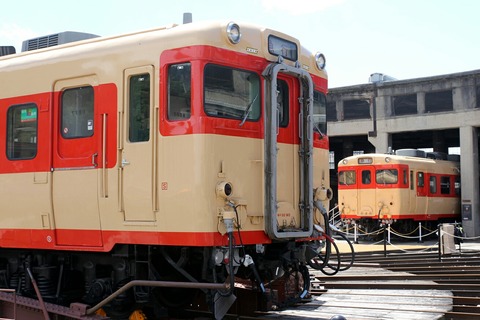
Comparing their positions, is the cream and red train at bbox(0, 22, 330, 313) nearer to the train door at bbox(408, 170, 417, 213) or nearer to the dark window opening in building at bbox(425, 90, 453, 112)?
the train door at bbox(408, 170, 417, 213)

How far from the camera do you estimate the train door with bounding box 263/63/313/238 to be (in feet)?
24.8

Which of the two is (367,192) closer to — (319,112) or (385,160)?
(385,160)

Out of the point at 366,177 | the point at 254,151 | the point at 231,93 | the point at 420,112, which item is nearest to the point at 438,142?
the point at 420,112

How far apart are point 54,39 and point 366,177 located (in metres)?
18.9

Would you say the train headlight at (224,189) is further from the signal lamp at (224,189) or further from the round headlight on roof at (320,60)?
the round headlight on roof at (320,60)

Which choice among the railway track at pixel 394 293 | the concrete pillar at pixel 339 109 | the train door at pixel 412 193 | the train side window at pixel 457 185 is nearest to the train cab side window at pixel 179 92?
the railway track at pixel 394 293

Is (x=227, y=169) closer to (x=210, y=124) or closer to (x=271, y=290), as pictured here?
(x=210, y=124)

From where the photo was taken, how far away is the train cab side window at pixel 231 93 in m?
7.07

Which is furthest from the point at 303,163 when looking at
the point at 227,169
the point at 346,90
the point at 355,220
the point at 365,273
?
the point at 346,90

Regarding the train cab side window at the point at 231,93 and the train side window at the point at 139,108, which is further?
the train side window at the point at 139,108

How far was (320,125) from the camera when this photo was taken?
8.95m

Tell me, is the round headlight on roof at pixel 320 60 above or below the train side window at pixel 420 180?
above

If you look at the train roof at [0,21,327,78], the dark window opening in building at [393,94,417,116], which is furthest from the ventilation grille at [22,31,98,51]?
the dark window opening in building at [393,94,417,116]

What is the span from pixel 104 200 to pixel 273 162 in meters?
2.14
